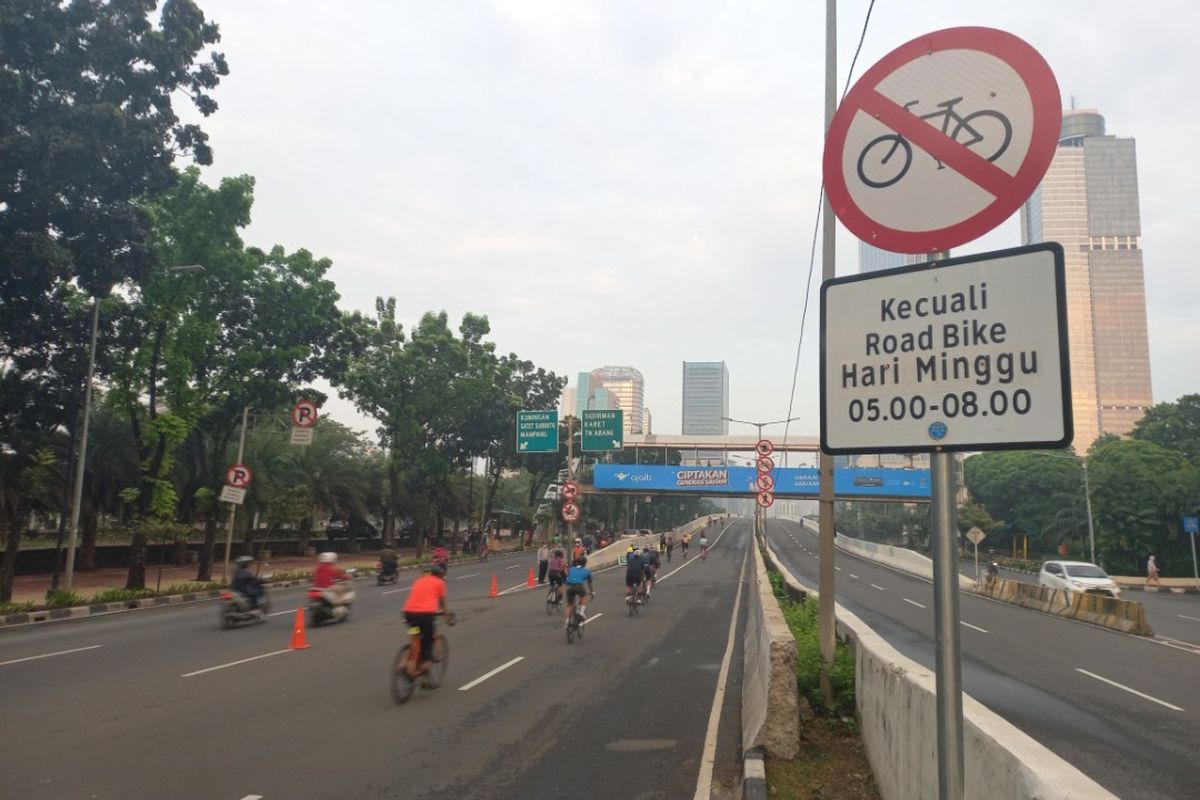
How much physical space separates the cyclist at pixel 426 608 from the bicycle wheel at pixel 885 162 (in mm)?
8118

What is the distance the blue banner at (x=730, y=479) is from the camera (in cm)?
5219

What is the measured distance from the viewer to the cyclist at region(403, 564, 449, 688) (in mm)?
9703

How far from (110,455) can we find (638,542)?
33658 millimetres

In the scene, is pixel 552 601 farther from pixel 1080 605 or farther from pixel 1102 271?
pixel 1102 271

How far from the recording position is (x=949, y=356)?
2301mm

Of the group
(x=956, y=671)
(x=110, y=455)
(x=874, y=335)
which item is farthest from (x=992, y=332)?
(x=110, y=455)

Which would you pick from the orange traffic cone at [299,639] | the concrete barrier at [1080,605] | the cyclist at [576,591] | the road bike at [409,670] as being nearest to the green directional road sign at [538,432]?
the concrete barrier at [1080,605]

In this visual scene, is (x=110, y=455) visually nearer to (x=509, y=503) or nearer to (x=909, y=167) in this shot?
(x=909, y=167)

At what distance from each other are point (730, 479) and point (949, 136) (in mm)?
52675

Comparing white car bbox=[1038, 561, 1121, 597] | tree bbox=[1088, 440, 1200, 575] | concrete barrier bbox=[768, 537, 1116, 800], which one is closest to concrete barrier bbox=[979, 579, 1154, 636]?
white car bbox=[1038, 561, 1121, 597]

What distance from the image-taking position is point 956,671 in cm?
225

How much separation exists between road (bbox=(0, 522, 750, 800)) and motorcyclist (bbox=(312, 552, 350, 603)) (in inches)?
52.4

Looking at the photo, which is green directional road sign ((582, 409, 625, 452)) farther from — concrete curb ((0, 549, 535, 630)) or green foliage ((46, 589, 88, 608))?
green foliage ((46, 589, 88, 608))

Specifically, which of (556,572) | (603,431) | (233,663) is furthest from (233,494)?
(603,431)
